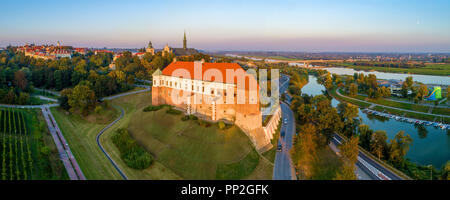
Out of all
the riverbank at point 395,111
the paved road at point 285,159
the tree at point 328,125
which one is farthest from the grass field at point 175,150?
the riverbank at point 395,111

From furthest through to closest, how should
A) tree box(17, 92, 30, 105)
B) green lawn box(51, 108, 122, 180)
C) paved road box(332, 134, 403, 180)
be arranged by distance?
tree box(17, 92, 30, 105), paved road box(332, 134, 403, 180), green lawn box(51, 108, 122, 180)

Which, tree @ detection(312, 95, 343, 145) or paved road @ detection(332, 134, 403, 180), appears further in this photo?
tree @ detection(312, 95, 343, 145)

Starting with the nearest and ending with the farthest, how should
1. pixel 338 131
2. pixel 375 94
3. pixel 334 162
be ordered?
pixel 334 162 < pixel 338 131 < pixel 375 94

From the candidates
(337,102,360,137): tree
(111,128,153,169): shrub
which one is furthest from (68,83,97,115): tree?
(337,102,360,137): tree

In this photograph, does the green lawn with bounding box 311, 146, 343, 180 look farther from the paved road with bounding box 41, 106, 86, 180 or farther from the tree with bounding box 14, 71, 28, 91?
the tree with bounding box 14, 71, 28, 91

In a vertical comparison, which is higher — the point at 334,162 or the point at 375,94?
the point at 375,94

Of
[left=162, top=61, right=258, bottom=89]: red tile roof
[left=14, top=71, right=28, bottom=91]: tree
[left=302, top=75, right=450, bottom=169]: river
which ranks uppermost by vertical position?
[left=162, top=61, right=258, bottom=89]: red tile roof
